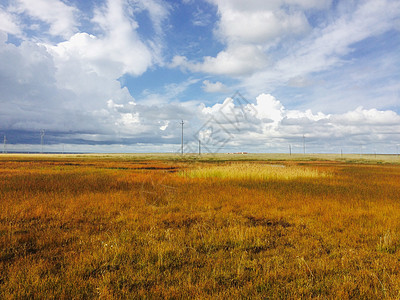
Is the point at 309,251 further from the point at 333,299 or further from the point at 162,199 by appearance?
the point at 162,199

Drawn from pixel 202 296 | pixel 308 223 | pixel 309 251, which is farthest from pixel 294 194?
pixel 202 296

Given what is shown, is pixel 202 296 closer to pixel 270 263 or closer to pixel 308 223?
pixel 270 263

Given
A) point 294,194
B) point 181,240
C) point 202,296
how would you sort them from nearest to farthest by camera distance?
point 202,296, point 181,240, point 294,194

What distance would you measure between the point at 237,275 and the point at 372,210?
7764 mm

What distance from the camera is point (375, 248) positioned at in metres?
5.09

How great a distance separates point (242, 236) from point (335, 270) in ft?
6.68

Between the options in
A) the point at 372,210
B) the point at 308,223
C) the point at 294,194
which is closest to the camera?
the point at 308,223

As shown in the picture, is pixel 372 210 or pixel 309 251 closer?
pixel 309 251

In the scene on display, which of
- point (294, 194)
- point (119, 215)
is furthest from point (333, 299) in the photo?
point (294, 194)

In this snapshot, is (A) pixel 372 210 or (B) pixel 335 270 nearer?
(B) pixel 335 270

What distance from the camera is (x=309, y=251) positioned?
482 cm

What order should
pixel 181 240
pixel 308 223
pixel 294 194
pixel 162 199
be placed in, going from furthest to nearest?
pixel 294 194, pixel 162 199, pixel 308 223, pixel 181 240

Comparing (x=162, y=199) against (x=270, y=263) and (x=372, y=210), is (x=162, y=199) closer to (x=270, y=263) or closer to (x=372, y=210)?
(x=270, y=263)

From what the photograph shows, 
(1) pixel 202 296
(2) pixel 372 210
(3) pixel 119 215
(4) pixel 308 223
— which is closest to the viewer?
(1) pixel 202 296
